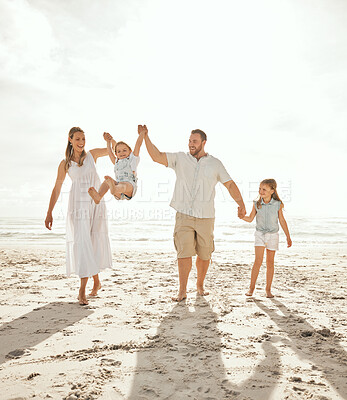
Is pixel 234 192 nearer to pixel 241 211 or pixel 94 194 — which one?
pixel 241 211

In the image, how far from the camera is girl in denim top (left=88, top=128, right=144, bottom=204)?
4500 millimetres

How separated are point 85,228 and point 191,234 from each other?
1479 millimetres

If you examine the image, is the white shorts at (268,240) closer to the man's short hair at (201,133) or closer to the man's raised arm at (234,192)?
the man's raised arm at (234,192)

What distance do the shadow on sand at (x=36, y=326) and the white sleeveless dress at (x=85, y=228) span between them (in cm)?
49

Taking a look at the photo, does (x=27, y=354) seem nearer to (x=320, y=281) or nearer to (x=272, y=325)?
(x=272, y=325)

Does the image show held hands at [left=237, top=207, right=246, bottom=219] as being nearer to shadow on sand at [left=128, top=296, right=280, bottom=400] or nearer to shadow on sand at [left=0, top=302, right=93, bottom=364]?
shadow on sand at [left=128, top=296, right=280, bottom=400]

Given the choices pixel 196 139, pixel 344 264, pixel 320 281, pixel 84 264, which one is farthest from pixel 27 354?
pixel 344 264

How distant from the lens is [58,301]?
15.7ft

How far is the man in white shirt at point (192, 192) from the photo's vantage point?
4.82 metres

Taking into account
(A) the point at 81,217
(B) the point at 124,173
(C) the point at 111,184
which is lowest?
(A) the point at 81,217

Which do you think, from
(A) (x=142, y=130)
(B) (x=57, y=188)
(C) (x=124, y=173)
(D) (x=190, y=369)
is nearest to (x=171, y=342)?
(D) (x=190, y=369)

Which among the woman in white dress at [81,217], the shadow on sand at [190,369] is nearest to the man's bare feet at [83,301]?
the woman in white dress at [81,217]

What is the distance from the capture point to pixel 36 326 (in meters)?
3.70

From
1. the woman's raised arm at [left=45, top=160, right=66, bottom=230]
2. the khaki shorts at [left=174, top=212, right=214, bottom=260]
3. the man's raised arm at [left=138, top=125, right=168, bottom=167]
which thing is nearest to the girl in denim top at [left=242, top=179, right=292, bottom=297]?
the khaki shorts at [left=174, top=212, right=214, bottom=260]
